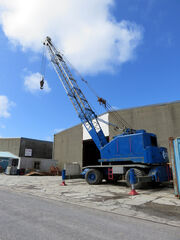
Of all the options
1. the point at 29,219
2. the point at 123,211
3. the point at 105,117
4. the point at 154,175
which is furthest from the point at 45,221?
the point at 105,117

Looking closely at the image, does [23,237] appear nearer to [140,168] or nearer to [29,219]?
[29,219]

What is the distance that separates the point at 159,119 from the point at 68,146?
19220 millimetres

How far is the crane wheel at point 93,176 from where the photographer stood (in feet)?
46.2

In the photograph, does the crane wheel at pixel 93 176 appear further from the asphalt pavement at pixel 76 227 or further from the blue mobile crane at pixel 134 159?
the asphalt pavement at pixel 76 227

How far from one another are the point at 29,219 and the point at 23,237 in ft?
4.13

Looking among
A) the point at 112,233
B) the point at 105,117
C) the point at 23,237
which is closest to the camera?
the point at 23,237

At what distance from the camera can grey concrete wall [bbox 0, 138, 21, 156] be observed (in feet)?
138

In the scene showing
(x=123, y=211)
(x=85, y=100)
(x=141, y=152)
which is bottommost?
(x=123, y=211)

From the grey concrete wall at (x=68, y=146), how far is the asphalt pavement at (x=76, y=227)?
26.0 m

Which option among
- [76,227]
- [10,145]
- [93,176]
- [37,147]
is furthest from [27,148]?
[76,227]

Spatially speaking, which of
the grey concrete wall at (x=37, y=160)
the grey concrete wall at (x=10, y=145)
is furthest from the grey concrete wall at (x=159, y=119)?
the grey concrete wall at (x=10, y=145)

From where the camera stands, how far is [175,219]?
493cm

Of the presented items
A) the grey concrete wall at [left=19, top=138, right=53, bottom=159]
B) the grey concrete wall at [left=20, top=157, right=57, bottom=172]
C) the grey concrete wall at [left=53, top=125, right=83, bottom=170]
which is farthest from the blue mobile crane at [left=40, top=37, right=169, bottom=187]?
the grey concrete wall at [left=19, top=138, right=53, bottom=159]

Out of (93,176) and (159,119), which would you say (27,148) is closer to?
(93,176)
